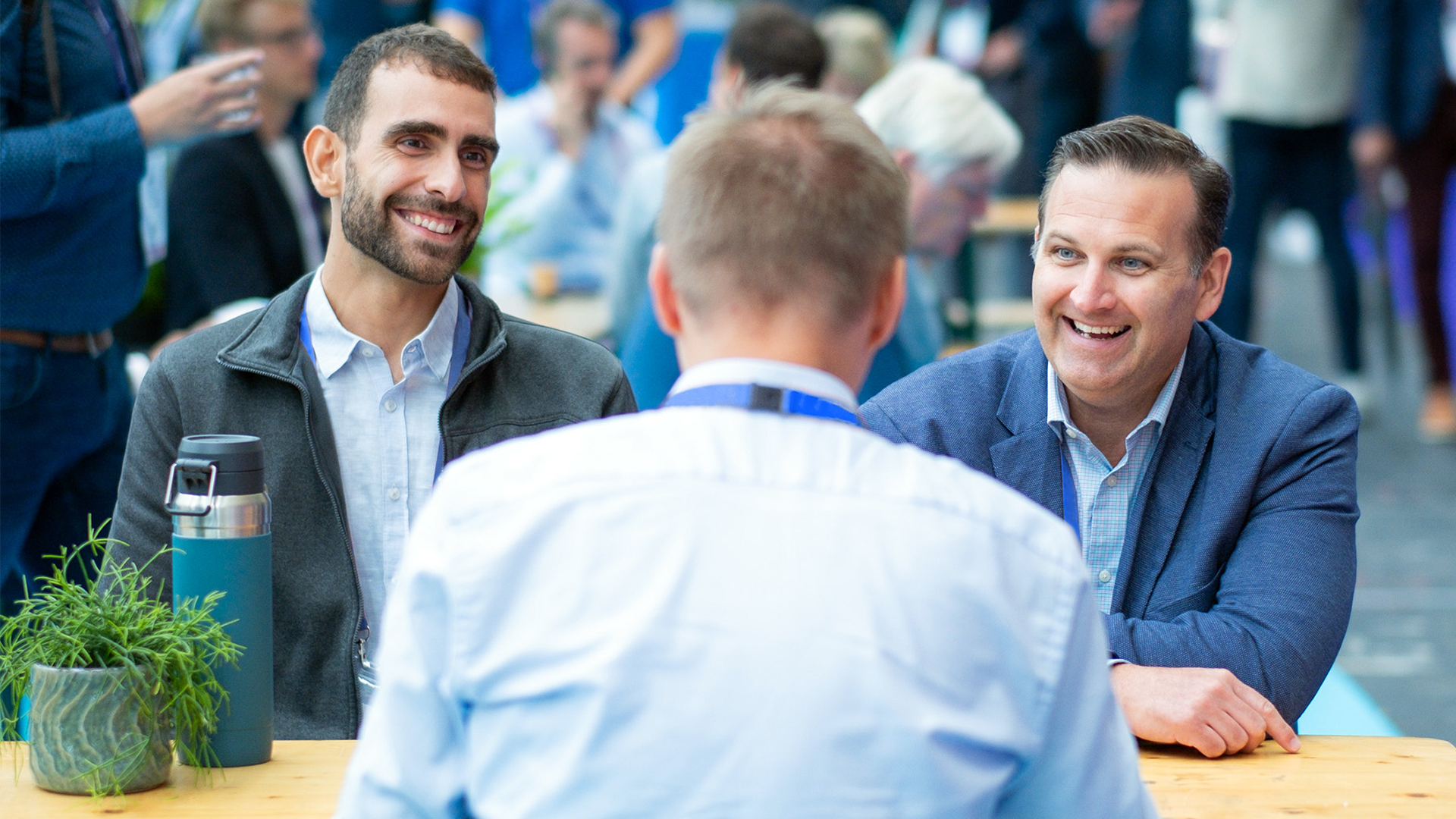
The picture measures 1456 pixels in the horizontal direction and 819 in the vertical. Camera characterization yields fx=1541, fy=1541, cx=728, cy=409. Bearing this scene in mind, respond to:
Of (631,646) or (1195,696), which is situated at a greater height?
(631,646)

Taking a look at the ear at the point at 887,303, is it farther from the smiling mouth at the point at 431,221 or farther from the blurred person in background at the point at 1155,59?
the blurred person in background at the point at 1155,59

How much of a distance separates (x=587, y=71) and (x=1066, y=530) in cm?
503

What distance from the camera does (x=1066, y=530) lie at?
113 centimetres

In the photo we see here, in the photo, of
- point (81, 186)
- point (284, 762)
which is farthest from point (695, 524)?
point (81, 186)

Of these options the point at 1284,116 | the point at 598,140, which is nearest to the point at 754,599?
the point at 598,140

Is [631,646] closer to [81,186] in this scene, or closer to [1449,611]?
[81,186]

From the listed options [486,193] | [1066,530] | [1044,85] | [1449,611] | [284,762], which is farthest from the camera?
[1044,85]

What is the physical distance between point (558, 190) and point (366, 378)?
350cm

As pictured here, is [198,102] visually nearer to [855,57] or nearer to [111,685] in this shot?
[111,685]

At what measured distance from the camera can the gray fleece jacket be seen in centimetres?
206

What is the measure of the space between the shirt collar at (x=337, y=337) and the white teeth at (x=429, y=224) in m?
0.10

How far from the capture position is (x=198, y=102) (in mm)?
2721

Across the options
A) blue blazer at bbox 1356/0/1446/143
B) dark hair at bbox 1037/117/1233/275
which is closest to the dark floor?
blue blazer at bbox 1356/0/1446/143

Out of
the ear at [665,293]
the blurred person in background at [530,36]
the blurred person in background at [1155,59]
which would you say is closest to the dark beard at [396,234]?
the ear at [665,293]
